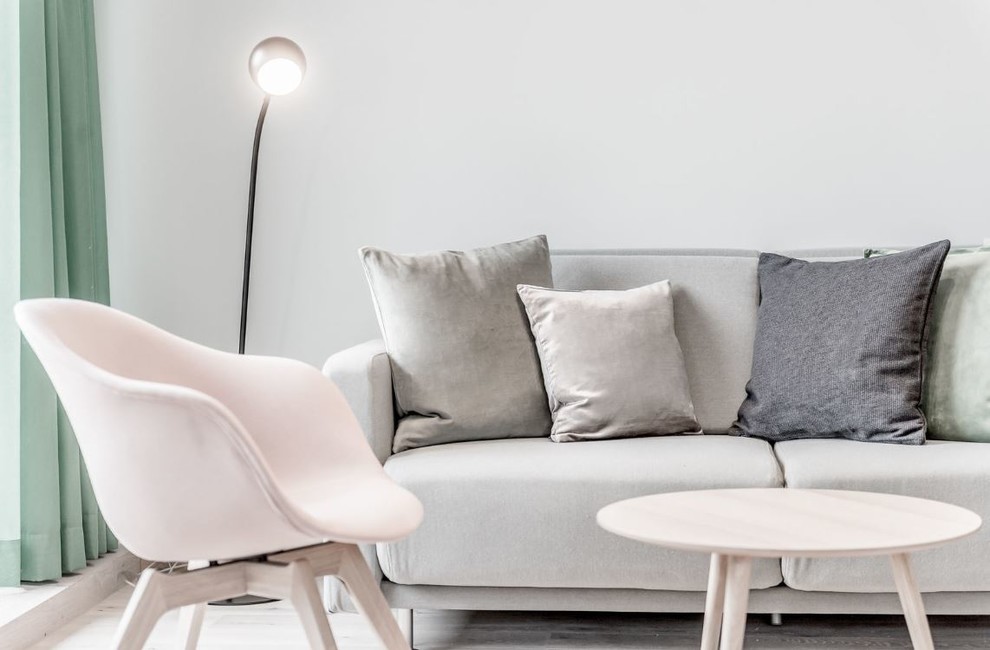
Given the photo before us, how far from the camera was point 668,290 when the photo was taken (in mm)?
2562

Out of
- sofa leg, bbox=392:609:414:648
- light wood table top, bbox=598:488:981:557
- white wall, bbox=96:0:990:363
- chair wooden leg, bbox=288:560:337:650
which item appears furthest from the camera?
white wall, bbox=96:0:990:363

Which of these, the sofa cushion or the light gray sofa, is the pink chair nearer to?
the light gray sofa

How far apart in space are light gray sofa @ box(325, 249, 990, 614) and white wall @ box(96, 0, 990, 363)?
970 millimetres

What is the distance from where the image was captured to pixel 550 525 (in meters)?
2.06

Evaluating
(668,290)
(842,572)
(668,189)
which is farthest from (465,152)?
(842,572)

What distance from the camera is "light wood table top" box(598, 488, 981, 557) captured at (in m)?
Answer: 1.33

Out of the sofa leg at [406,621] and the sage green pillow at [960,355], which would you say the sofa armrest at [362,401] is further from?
the sage green pillow at [960,355]

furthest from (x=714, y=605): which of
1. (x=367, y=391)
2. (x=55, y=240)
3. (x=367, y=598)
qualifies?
(x=55, y=240)

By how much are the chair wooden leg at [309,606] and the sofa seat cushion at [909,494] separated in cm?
106

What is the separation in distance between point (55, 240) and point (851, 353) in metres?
2.02

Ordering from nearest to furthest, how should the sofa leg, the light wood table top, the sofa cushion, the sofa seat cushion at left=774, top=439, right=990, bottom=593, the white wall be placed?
the light wood table top
the sofa seat cushion at left=774, top=439, right=990, bottom=593
the sofa leg
the sofa cushion
the white wall

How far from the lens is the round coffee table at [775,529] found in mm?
1342

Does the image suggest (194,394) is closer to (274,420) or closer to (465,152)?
(274,420)

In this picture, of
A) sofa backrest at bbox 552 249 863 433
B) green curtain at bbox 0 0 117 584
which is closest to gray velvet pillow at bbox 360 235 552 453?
sofa backrest at bbox 552 249 863 433
